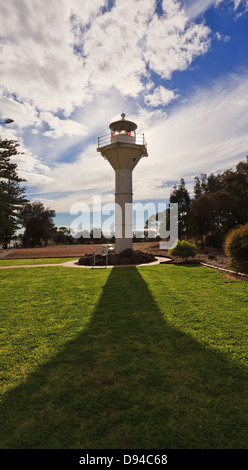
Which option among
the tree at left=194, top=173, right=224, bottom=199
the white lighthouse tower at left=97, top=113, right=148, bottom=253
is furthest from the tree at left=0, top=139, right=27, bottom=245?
the tree at left=194, top=173, right=224, bottom=199

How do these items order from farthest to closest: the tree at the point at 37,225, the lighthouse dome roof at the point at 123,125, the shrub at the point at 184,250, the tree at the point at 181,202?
the tree at the point at 37,225 → the tree at the point at 181,202 → the lighthouse dome roof at the point at 123,125 → the shrub at the point at 184,250

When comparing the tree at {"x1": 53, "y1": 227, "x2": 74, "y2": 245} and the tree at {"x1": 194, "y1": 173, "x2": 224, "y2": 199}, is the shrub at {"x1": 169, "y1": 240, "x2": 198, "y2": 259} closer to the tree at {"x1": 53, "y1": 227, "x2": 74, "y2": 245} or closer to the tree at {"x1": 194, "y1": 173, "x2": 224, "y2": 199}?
the tree at {"x1": 194, "y1": 173, "x2": 224, "y2": 199}

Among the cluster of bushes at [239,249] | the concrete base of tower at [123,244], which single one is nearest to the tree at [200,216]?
the concrete base of tower at [123,244]

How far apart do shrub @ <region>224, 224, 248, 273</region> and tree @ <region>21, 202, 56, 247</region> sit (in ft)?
153

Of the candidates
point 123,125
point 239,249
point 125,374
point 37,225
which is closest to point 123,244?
point 239,249

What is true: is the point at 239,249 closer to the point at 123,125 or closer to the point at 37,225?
the point at 123,125

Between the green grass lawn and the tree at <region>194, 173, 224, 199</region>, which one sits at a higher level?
the tree at <region>194, 173, 224, 199</region>

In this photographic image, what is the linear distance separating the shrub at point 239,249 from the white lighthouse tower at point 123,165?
26.2ft

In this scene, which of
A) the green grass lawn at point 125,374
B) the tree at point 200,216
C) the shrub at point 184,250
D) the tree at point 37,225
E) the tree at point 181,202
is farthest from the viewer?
the tree at point 37,225

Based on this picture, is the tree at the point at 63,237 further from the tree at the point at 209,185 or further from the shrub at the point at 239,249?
the shrub at the point at 239,249

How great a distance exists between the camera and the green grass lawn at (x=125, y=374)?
245cm

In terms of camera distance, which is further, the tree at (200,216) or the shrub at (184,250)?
the tree at (200,216)

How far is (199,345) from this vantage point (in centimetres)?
433

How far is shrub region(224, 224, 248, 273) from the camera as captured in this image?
11297mm
